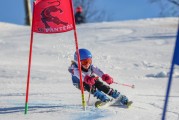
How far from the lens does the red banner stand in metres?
6.64

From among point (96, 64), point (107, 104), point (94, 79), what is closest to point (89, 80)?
point (94, 79)

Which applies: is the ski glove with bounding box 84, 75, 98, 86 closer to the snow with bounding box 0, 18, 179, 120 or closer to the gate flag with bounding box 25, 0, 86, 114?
the snow with bounding box 0, 18, 179, 120

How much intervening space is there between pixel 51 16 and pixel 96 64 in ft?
23.7

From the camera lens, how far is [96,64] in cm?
1380

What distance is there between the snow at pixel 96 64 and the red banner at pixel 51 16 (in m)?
1.08

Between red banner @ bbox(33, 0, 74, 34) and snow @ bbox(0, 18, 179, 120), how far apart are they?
1.08m

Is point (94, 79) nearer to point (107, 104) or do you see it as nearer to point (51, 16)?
point (107, 104)

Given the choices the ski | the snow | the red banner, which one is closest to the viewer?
the red banner

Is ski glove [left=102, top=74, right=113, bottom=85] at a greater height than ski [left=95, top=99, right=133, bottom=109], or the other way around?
ski glove [left=102, top=74, right=113, bottom=85]

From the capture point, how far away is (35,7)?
6.64 metres

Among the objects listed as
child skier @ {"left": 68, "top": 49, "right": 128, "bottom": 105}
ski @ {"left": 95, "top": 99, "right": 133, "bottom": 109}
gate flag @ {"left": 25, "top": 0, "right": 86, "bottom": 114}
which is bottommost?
ski @ {"left": 95, "top": 99, "right": 133, "bottom": 109}

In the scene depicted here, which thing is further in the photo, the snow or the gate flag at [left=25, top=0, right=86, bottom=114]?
the snow

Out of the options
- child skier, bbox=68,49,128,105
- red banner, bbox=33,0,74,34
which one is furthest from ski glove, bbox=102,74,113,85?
red banner, bbox=33,0,74,34

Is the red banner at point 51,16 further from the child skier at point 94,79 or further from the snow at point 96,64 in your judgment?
the snow at point 96,64
